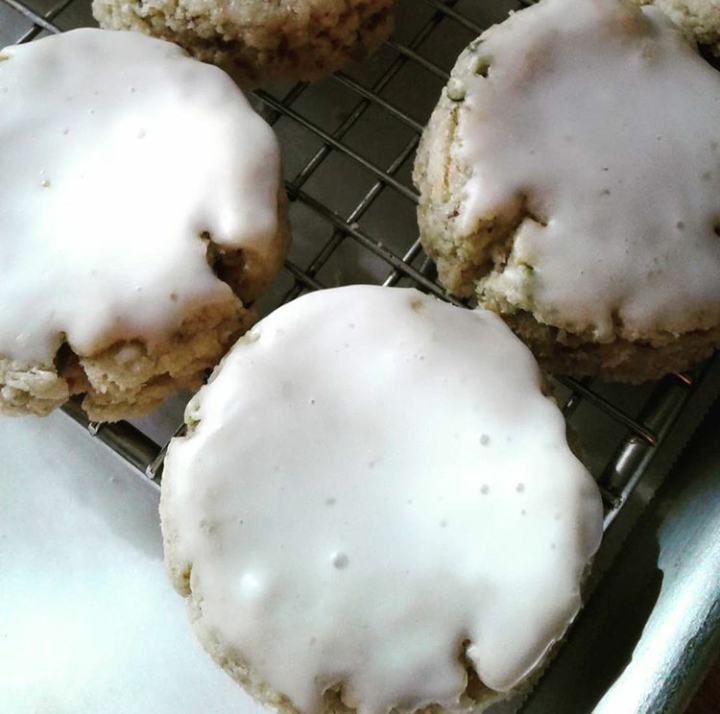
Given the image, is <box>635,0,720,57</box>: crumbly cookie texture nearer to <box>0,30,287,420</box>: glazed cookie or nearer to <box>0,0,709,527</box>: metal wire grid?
<box>0,0,709,527</box>: metal wire grid

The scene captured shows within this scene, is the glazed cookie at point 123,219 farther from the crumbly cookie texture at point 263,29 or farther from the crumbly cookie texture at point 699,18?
the crumbly cookie texture at point 699,18

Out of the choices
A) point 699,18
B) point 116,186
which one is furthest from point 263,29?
point 699,18

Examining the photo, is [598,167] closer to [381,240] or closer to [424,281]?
[424,281]

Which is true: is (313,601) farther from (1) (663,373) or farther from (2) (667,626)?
(1) (663,373)

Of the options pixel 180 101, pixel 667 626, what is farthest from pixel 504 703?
pixel 180 101

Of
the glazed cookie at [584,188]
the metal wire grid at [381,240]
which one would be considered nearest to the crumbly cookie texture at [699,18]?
the glazed cookie at [584,188]
